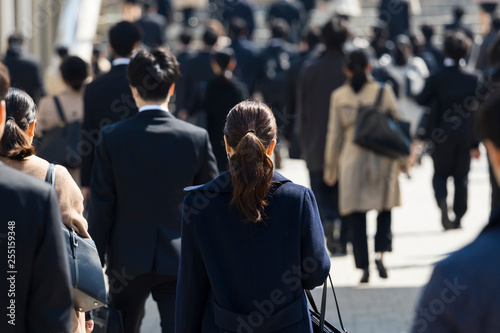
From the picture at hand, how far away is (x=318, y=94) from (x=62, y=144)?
2.32 meters

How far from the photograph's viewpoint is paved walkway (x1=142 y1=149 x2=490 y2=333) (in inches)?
280

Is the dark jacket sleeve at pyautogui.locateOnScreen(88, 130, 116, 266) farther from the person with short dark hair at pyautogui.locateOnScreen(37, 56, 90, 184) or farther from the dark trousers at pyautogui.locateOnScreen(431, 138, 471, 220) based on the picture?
the dark trousers at pyautogui.locateOnScreen(431, 138, 471, 220)

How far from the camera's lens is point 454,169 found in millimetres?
10664

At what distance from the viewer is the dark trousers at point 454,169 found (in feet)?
34.6

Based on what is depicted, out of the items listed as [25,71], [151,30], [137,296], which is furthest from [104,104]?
[151,30]

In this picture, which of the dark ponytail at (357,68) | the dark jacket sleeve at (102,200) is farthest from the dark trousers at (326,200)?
the dark jacket sleeve at (102,200)

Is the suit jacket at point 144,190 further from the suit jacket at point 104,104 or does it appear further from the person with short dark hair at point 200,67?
the person with short dark hair at point 200,67

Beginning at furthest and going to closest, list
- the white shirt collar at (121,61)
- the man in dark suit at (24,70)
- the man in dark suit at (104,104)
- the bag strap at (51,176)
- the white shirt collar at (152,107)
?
1. the man in dark suit at (24,70)
2. the white shirt collar at (121,61)
3. the man in dark suit at (104,104)
4. the white shirt collar at (152,107)
5. the bag strap at (51,176)

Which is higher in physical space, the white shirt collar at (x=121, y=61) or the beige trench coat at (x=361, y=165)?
the white shirt collar at (x=121, y=61)

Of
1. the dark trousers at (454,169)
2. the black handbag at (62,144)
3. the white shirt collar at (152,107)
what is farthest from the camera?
the dark trousers at (454,169)

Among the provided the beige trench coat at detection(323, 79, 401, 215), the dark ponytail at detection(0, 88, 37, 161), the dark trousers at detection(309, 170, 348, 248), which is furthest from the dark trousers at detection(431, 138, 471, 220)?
the dark ponytail at detection(0, 88, 37, 161)

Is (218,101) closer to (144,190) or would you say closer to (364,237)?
(364,237)

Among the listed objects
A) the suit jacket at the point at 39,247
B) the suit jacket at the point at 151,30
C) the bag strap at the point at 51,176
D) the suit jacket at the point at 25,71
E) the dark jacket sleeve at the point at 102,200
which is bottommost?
the suit jacket at the point at 151,30

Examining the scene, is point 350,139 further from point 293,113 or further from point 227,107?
point 293,113
